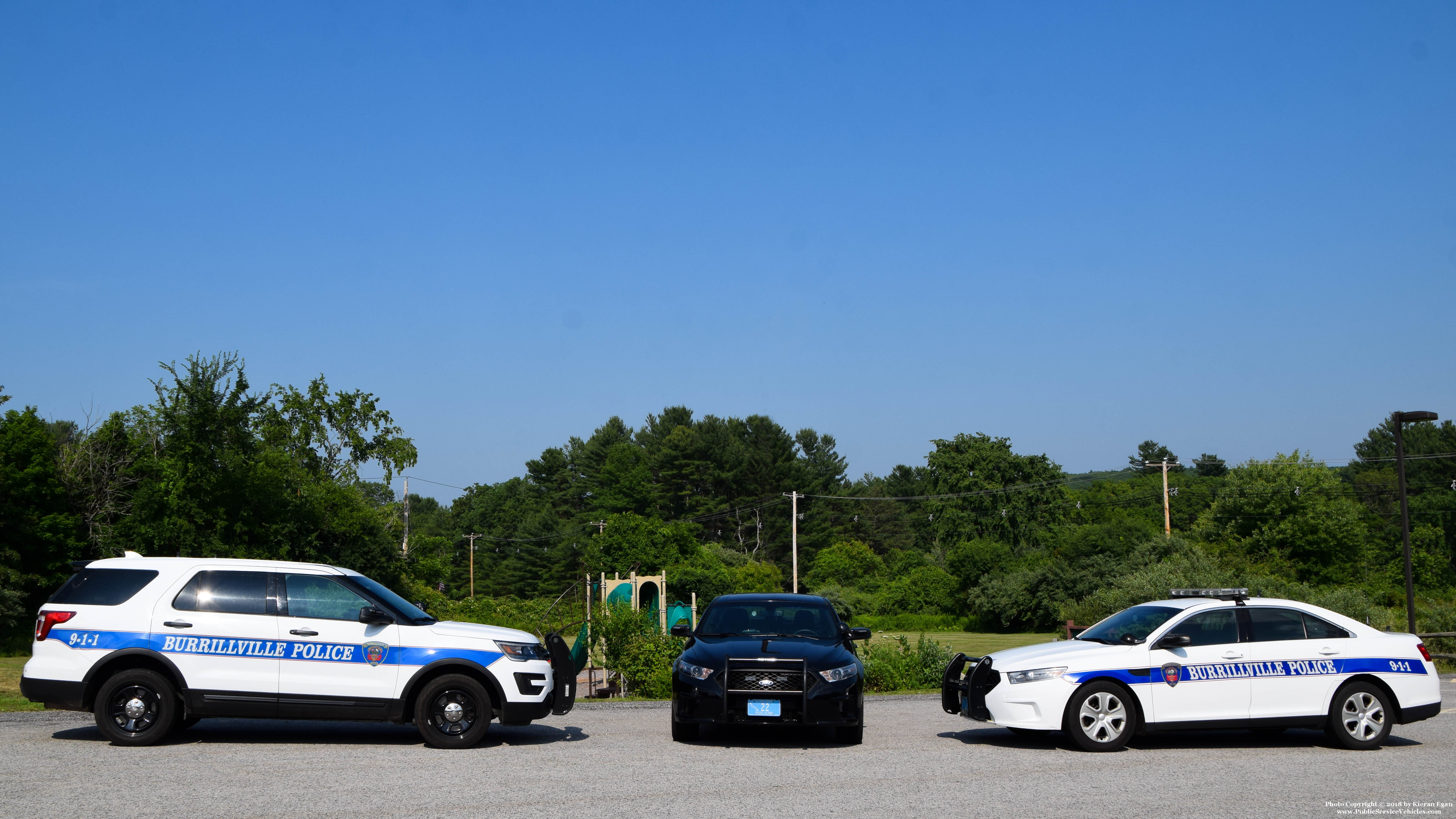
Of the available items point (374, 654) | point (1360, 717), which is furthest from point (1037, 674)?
point (374, 654)

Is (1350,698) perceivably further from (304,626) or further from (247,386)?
(247,386)

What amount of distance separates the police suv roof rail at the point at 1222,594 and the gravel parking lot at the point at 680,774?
149 centimetres

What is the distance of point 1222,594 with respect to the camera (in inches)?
460

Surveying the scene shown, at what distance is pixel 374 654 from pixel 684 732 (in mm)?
3200

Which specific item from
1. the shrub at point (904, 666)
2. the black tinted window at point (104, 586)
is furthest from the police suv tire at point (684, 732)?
the shrub at point (904, 666)

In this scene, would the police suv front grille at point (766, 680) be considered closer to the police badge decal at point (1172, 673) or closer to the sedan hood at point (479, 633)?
the sedan hood at point (479, 633)

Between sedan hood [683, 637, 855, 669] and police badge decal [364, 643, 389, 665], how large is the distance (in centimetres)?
300

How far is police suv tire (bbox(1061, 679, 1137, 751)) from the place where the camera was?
1095cm

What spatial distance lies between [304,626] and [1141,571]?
96.5 feet

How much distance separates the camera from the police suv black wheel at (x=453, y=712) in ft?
35.1

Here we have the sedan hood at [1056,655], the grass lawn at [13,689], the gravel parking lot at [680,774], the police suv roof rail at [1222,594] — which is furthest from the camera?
the grass lawn at [13,689]

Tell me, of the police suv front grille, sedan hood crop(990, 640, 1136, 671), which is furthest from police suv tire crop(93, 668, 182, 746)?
sedan hood crop(990, 640, 1136, 671)

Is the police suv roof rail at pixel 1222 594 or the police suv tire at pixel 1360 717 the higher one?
the police suv roof rail at pixel 1222 594

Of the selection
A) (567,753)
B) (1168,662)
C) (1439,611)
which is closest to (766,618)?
(567,753)
